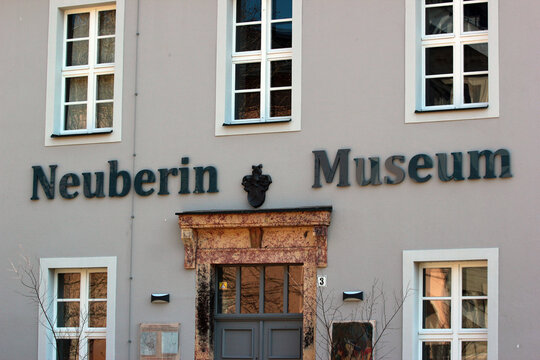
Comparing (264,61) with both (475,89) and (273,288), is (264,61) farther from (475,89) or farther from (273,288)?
(273,288)

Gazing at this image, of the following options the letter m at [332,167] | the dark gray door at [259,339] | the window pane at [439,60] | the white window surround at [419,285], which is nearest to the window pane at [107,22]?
the letter m at [332,167]

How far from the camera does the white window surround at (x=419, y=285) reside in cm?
1345

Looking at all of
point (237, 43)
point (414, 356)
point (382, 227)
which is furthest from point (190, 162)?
point (414, 356)

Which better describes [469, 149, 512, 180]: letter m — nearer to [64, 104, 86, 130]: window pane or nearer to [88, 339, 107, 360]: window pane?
[88, 339, 107, 360]: window pane

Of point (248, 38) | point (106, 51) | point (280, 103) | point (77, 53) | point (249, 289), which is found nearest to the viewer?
point (249, 289)

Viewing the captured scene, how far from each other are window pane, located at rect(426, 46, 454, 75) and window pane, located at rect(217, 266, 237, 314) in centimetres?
345

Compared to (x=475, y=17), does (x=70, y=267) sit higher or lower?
lower

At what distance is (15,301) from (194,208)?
276cm

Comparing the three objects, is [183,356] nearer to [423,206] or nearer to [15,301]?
[15,301]

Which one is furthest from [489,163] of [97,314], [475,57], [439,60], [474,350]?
[97,314]

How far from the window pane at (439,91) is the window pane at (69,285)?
16.6 ft

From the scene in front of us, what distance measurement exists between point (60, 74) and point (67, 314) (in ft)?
10.5

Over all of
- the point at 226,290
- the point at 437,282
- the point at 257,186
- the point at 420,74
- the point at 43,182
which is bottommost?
the point at 226,290

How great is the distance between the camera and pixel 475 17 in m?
14.3
